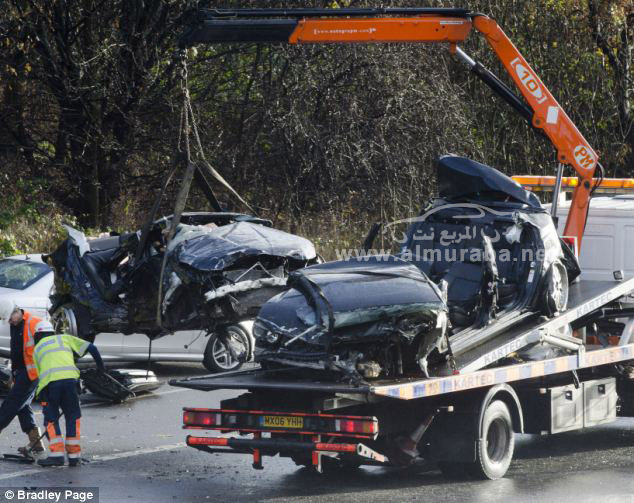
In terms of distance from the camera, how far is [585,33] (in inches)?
1098

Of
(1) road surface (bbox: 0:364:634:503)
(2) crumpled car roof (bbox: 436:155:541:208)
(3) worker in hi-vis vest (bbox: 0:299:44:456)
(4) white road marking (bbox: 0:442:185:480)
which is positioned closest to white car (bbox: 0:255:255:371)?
(1) road surface (bbox: 0:364:634:503)

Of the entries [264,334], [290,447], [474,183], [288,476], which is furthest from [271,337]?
[474,183]

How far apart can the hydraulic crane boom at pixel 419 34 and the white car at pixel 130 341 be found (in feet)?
13.5

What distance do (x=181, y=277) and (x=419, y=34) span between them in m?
4.09

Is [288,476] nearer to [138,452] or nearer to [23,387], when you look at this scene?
[138,452]

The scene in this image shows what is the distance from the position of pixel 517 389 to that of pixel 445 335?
68.8 inches

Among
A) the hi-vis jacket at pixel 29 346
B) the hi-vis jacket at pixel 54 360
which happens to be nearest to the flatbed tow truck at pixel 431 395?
the hi-vis jacket at pixel 54 360

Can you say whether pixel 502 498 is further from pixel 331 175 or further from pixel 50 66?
pixel 50 66

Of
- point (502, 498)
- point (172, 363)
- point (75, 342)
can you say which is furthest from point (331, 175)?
point (502, 498)

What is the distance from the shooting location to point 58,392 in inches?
404

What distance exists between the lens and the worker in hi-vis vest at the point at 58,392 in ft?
33.1

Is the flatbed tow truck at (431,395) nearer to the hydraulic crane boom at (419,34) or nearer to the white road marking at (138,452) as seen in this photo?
the hydraulic crane boom at (419,34)

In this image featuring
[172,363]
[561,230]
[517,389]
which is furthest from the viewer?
[172,363]

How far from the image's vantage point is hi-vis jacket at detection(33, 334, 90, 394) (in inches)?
404
